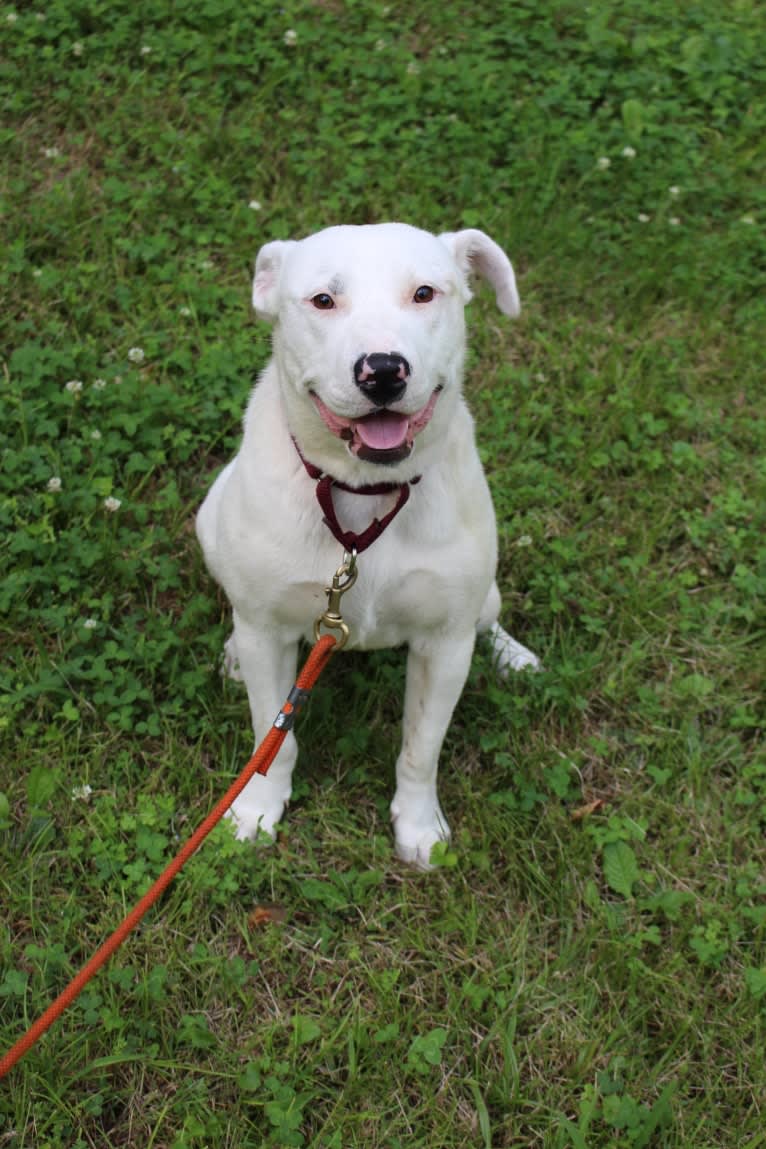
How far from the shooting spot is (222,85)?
523 cm

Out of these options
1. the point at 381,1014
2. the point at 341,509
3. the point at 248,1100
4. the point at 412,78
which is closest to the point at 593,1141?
the point at 381,1014

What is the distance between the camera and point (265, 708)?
3035 mm

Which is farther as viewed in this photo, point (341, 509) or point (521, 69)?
point (521, 69)

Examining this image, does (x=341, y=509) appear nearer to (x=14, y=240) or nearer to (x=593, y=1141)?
(x=593, y=1141)

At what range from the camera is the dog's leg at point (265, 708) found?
9.63 feet

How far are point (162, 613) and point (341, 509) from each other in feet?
3.89

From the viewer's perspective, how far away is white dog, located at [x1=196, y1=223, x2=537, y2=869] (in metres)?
2.36

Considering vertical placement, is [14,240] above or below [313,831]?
above

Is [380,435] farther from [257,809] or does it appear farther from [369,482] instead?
[257,809]

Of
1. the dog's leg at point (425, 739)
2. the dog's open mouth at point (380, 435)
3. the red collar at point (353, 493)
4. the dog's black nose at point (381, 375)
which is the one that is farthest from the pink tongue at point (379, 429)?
the dog's leg at point (425, 739)

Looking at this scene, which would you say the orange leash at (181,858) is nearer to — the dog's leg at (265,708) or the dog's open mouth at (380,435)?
the dog's leg at (265,708)

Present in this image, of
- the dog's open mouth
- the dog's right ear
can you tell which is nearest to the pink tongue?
the dog's open mouth

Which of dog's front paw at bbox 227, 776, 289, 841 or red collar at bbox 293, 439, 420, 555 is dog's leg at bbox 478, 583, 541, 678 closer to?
dog's front paw at bbox 227, 776, 289, 841

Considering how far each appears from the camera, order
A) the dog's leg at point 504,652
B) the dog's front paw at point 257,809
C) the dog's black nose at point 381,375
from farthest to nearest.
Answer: the dog's leg at point 504,652
the dog's front paw at point 257,809
the dog's black nose at point 381,375
